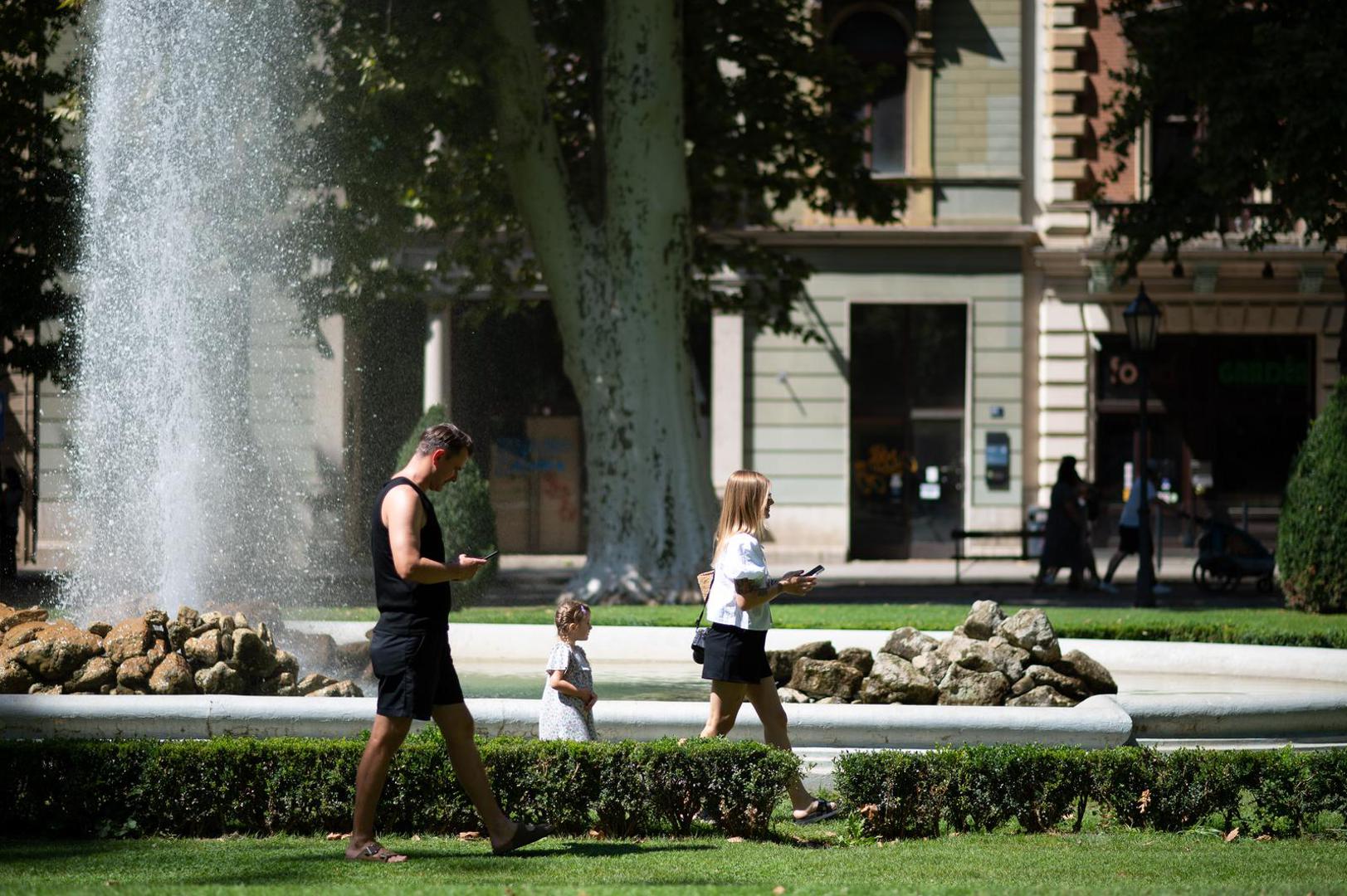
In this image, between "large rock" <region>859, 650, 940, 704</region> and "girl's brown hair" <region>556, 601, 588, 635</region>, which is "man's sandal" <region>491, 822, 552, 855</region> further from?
"large rock" <region>859, 650, 940, 704</region>

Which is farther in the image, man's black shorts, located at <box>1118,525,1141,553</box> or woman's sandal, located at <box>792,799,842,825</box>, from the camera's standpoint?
man's black shorts, located at <box>1118,525,1141,553</box>

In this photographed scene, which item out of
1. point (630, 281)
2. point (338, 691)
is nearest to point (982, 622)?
point (338, 691)

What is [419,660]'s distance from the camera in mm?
6234

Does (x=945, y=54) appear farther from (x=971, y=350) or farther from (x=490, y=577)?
(x=490, y=577)

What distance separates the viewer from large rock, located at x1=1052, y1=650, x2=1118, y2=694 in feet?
31.5

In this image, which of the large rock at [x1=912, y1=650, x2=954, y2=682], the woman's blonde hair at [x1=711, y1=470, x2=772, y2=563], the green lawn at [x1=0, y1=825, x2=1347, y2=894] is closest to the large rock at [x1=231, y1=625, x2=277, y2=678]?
the green lawn at [x1=0, y1=825, x2=1347, y2=894]

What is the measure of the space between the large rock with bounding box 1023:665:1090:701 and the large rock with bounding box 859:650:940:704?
0.60 meters

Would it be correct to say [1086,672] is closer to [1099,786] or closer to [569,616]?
[1099,786]

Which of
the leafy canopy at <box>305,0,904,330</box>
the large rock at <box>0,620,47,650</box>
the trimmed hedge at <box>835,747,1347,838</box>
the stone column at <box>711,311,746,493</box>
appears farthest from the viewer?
the stone column at <box>711,311,746,493</box>

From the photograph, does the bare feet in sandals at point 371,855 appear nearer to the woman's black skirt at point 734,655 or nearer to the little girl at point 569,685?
the little girl at point 569,685

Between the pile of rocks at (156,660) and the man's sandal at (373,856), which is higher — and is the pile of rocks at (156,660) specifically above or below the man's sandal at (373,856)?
above

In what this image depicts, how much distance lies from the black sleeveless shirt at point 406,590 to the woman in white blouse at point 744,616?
1.42m

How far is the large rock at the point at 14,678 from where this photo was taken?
8.66 metres

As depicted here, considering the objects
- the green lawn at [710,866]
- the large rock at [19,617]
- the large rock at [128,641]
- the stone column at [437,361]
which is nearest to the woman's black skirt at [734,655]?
the green lawn at [710,866]
